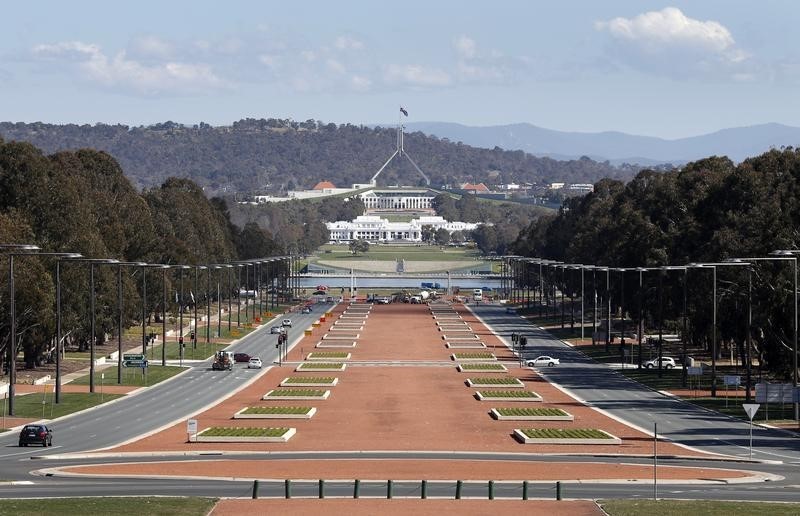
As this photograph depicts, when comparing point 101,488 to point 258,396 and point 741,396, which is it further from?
point 741,396

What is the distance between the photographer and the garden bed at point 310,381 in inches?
4643

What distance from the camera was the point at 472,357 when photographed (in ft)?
482

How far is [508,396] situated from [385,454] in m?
32.2

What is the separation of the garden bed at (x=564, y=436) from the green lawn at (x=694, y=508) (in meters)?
21.5

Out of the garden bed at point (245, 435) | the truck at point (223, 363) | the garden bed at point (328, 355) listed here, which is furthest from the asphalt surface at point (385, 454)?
the garden bed at point (328, 355)

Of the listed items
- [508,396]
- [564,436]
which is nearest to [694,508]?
[564,436]

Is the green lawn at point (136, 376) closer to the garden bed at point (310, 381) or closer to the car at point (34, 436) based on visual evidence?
the garden bed at point (310, 381)

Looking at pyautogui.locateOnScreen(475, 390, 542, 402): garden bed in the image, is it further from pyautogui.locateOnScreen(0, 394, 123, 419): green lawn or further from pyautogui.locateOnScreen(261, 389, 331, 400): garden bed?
pyautogui.locateOnScreen(0, 394, 123, 419): green lawn

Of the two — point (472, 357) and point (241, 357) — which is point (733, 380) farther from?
point (241, 357)

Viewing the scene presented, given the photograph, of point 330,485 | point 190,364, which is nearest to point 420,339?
point 190,364

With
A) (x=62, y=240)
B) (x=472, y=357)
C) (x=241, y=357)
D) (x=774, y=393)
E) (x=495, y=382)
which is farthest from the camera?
(x=472, y=357)

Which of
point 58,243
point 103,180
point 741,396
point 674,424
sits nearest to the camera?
point 674,424

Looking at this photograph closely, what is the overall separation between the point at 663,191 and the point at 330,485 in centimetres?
11025

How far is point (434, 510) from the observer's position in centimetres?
5831
